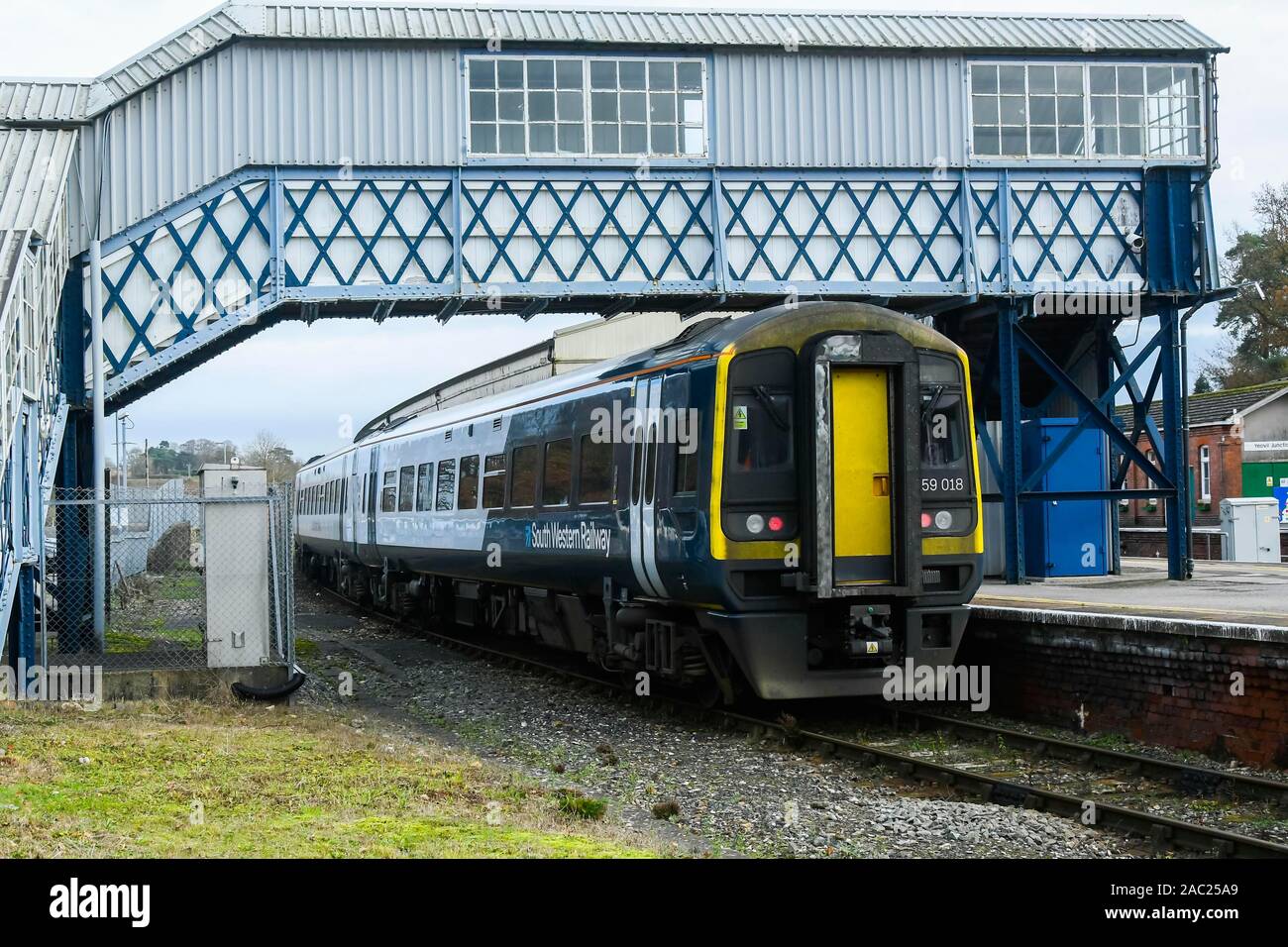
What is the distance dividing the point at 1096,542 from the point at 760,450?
11443mm

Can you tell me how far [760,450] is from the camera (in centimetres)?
1122

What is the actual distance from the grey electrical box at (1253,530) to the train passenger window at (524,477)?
16.1 m

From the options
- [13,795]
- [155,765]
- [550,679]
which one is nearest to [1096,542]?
[550,679]

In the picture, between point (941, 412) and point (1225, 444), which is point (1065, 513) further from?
point (1225, 444)

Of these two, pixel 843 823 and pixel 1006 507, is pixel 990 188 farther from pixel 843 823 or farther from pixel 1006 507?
pixel 843 823

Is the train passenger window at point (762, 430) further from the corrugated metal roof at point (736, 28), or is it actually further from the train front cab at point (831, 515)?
the corrugated metal roof at point (736, 28)

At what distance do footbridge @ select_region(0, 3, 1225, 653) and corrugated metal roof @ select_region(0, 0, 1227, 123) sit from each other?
1.9 inches

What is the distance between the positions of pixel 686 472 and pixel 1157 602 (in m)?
5.81

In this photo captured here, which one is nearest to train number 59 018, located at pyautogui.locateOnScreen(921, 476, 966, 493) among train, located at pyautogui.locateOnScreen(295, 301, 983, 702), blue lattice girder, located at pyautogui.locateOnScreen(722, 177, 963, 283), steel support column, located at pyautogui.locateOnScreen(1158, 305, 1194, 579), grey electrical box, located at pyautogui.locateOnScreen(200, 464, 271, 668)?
train, located at pyautogui.locateOnScreen(295, 301, 983, 702)

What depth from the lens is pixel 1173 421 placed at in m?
20.2

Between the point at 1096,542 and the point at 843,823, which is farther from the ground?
the point at 1096,542

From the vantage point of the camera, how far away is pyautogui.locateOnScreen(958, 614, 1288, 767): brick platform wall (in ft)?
33.6

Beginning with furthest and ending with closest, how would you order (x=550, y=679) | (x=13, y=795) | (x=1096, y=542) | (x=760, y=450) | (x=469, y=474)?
(x=1096, y=542) < (x=469, y=474) < (x=550, y=679) < (x=760, y=450) < (x=13, y=795)
